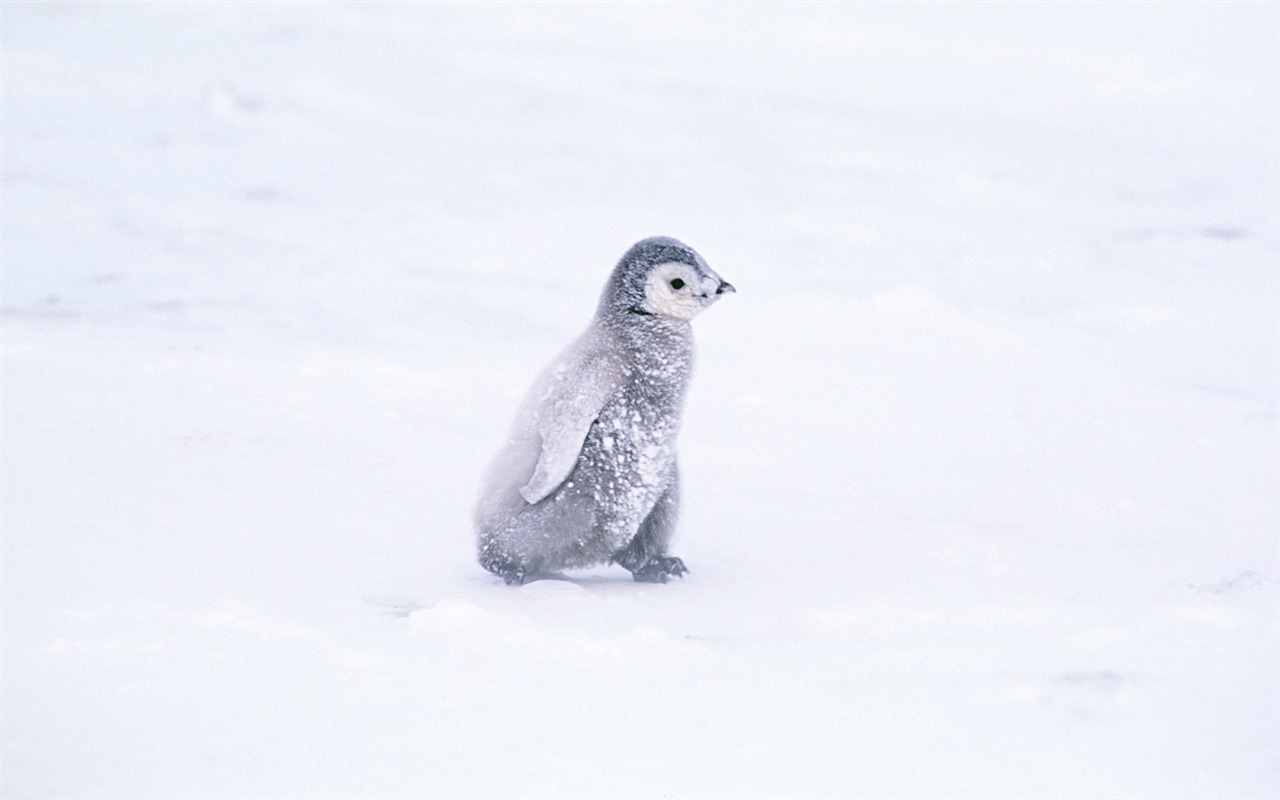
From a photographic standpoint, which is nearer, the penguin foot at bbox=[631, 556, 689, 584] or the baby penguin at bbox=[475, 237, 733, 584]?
the baby penguin at bbox=[475, 237, 733, 584]

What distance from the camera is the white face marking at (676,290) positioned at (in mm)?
3078

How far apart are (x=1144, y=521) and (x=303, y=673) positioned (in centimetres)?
191

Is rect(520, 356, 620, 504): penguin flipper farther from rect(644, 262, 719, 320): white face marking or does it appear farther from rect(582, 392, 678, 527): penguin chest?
rect(644, 262, 719, 320): white face marking

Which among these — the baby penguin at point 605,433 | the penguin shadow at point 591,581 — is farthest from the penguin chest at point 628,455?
the penguin shadow at point 591,581

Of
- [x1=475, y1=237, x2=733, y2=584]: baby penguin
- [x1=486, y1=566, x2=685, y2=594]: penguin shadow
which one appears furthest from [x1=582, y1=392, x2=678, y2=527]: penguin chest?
[x1=486, y1=566, x2=685, y2=594]: penguin shadow

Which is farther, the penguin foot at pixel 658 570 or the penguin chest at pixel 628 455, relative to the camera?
the penguin foot at pixel 658 570

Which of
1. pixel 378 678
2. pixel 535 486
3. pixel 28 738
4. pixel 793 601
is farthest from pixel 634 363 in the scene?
pixel 28 738

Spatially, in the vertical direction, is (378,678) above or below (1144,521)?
below

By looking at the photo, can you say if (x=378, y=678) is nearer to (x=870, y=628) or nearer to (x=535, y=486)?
(x=535, y=486)

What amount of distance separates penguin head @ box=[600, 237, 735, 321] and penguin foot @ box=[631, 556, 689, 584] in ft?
1.55

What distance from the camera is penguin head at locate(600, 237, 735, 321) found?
10.1ft

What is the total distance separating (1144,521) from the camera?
11.7 ft

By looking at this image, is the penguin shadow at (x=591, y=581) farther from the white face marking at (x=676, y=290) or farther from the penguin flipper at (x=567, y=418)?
the white face marking at (x=676, y=290)

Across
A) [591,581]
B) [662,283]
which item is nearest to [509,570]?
[591,581]
